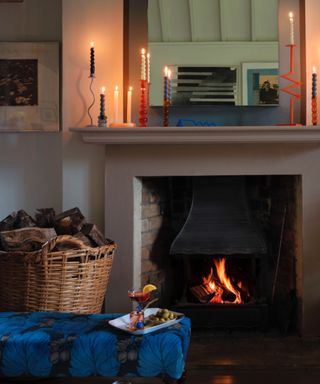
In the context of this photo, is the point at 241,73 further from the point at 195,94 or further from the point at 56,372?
the point at 56,372

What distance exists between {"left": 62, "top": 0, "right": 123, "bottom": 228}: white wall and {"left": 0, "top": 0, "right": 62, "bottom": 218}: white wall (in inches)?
13.5

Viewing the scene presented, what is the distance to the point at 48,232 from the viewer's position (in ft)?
8.77

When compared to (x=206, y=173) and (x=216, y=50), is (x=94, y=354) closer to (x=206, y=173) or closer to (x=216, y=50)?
(x=206, y=173)

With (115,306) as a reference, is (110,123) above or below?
above

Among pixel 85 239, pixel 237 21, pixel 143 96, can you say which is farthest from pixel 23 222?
pixel 237 21

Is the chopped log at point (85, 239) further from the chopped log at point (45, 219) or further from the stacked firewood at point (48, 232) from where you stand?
the chopped log at point (45, 219)

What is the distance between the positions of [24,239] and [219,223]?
1182mm

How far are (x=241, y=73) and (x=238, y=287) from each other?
1225 millimetres

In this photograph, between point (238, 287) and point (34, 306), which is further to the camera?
point (238, 287)

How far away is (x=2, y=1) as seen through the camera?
11.3 ft

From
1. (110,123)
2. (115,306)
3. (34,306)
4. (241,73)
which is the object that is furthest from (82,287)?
(241,73)

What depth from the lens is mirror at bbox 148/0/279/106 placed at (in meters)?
3.12

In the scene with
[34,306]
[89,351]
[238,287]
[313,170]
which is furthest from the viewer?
[238,287]

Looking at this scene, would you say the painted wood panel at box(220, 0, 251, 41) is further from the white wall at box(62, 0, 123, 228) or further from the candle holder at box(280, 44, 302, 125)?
the white wall at box(62, 0, 123, 228)
